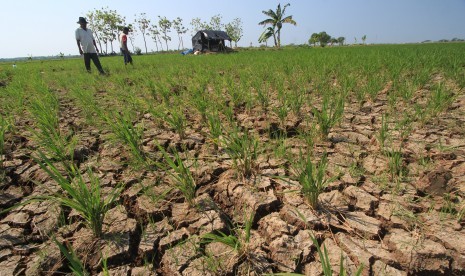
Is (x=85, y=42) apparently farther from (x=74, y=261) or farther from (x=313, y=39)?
(x=313, y=39)

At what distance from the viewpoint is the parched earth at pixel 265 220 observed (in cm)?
96

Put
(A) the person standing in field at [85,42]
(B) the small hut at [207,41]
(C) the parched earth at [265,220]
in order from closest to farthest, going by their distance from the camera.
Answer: (C) the parched earth at [265,220], (A) the person standing in field at [85,42], (B) the small hut at [207,41]

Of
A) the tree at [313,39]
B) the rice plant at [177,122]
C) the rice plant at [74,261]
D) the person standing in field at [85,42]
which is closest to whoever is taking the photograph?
the rice plant at [74,261]

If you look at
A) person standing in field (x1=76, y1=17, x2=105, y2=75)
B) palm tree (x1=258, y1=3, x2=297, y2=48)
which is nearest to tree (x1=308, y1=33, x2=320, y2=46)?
palm tree (x1=258, y1=3, x2=297, y2=48)

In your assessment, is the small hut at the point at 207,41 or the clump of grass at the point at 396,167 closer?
the clump of grass at the point at 396,167

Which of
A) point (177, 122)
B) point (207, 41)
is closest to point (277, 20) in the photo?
point (207, 41)

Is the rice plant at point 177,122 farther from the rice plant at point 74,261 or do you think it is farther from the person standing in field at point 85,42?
the person standing in field at point 85,42

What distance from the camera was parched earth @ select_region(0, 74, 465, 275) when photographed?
958mm

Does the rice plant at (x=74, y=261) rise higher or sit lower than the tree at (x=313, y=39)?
lower

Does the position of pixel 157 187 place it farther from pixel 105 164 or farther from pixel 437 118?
pixel 437 118

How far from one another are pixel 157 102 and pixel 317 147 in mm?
2066

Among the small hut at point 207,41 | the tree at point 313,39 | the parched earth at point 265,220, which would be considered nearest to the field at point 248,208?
the parched earth at point 265,220

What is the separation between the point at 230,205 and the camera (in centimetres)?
131

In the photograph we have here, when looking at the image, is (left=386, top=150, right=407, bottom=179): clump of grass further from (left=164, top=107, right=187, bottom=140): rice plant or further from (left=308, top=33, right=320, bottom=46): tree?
(left=308, top=33, right=320, bottom=46): tree
